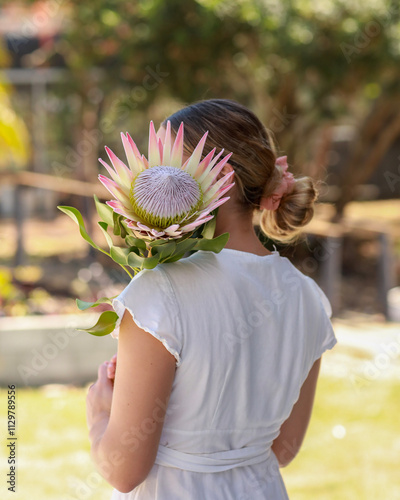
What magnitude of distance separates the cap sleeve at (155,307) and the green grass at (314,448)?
2.56 metres

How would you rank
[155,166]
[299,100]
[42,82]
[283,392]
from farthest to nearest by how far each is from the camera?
1. [42,82]
2. [299,100]
3. [283,392]
4. [155,166]

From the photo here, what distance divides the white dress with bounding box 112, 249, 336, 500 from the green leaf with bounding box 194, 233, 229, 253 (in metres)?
0.05

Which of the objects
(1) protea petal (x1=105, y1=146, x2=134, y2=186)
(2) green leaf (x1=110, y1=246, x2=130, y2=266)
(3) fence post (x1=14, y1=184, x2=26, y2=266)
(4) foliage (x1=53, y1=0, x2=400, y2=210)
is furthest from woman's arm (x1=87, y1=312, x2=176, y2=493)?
(3) fence post (x1=14, y1=184, x2=26, y2=266)

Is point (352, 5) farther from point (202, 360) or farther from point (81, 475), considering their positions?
point (202, 360)

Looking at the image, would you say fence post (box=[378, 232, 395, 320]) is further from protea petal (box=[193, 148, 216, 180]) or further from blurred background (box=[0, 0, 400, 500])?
protea petal (box=[193, 148, 216, 180])

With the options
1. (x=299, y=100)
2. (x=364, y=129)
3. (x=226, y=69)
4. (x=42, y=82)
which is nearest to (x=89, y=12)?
(x=226, y=69)

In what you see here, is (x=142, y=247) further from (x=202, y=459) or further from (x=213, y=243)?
(x=202, y=459)

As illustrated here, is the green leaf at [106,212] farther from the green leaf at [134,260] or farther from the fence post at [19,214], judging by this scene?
the fence post at [19,214]

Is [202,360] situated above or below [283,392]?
above

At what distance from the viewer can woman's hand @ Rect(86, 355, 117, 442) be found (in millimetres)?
1312

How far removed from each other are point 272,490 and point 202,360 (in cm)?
39

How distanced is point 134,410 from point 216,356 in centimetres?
18

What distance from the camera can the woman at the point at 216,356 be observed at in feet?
3.96

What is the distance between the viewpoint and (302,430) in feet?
5.20
